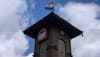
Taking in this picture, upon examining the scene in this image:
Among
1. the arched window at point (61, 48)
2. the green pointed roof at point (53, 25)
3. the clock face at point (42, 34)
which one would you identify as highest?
the green pointed roof at point (53, 25)

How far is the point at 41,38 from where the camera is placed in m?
49.6

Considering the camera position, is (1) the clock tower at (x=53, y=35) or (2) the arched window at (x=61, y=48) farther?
(2) the arched window at (x=61, y=48)

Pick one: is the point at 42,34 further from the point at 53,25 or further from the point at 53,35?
the point at 53,25

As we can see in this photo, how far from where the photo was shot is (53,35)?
159ft

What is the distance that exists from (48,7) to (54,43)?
7076mm

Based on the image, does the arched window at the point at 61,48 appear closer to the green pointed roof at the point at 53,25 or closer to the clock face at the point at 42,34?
the green pointed roof at the point at 53,25

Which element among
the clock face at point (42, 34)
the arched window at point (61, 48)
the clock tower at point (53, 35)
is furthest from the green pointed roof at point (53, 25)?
the arched window at point (61, 48)

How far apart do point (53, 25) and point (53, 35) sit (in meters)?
1.81

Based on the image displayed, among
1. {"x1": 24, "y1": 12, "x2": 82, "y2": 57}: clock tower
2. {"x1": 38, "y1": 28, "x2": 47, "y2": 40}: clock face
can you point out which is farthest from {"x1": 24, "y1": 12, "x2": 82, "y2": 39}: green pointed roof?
{"x1": 38, "y1": 28, "x2": 47, "y2": 40}: clock face

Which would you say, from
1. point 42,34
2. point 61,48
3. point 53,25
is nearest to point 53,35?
point 53,25

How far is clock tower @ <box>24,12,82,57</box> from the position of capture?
47.6 metres

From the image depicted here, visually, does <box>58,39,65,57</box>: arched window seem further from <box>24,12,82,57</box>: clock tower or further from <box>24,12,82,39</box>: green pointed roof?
<box>24,12,82,39</box>: green pointed roof

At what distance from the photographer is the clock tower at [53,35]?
47.6 metres

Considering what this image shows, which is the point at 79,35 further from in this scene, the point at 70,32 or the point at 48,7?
the point at 48,7
